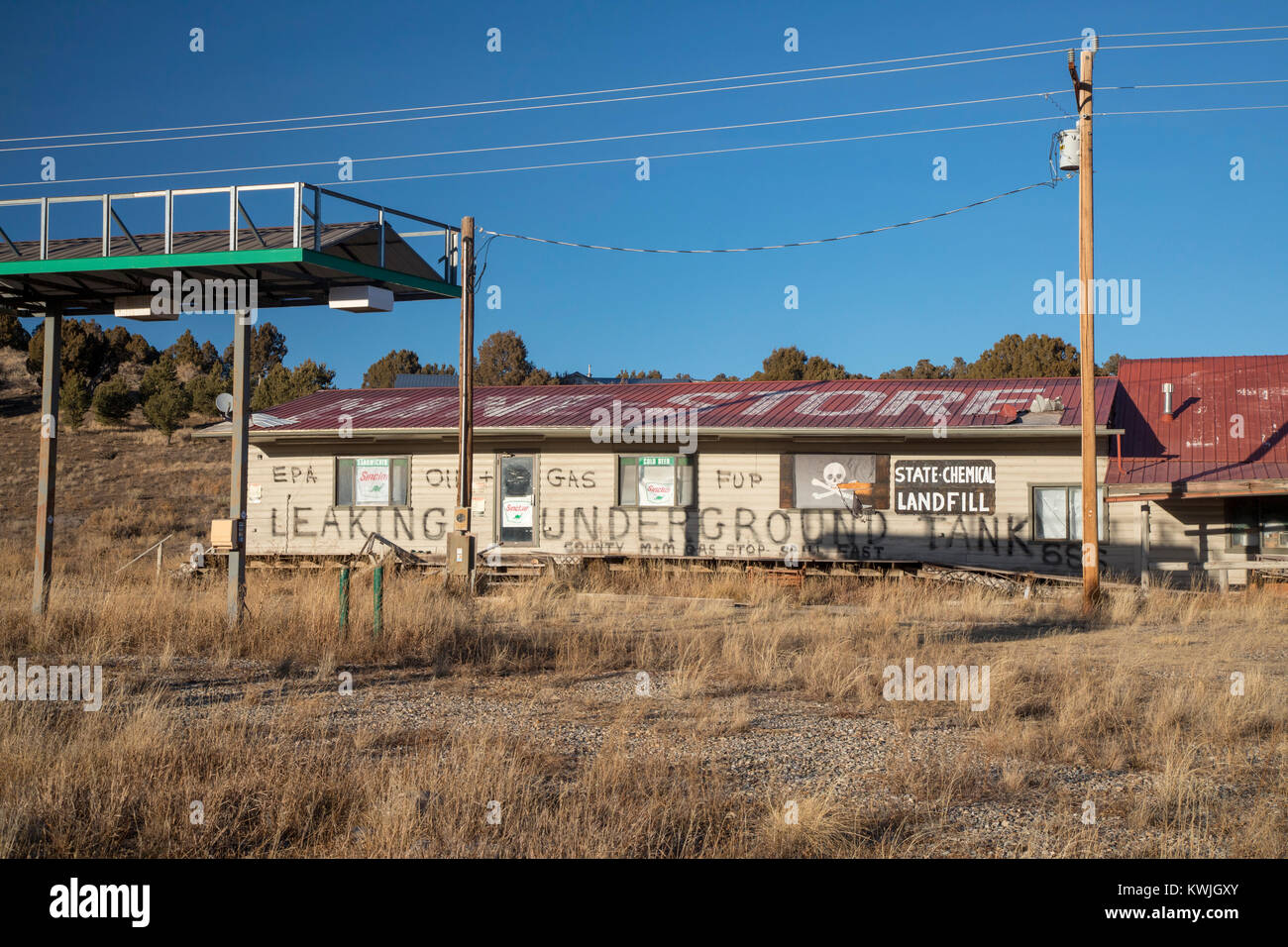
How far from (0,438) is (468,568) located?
3630 centimetres

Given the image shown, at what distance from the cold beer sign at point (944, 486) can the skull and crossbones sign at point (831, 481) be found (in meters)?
1.02

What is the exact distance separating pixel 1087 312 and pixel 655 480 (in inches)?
347

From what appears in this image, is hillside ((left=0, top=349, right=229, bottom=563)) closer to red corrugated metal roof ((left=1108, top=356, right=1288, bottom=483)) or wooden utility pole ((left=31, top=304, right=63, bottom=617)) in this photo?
wooden utility pole ((left=31, top=304, right=63, bottom=617))

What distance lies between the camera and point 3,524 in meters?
28.7

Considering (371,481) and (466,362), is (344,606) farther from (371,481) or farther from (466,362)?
(371,481)

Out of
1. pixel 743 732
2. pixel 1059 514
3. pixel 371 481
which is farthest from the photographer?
pixel 371 481

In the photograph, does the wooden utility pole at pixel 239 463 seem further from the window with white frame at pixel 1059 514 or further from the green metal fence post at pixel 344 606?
the window with white frame at pixel 1059 514

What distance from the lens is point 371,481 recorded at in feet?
72.2

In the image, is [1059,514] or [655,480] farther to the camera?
[655,480]

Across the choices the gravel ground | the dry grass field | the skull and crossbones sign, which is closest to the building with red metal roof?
the dry grass field

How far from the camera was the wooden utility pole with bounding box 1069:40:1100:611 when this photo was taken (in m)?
15.0

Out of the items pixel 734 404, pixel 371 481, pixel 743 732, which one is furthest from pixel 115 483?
pixel 743 732

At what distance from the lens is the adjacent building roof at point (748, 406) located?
19.3 meters
